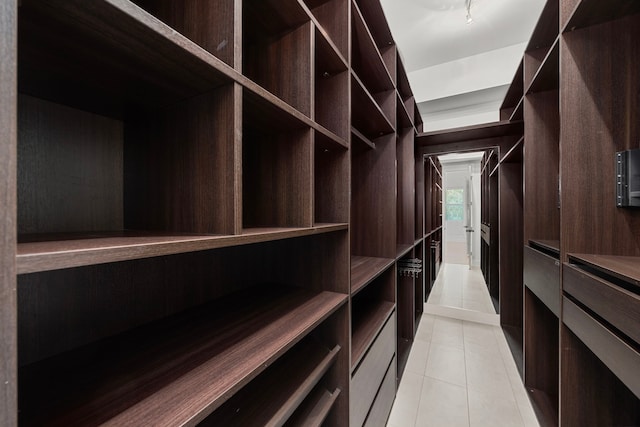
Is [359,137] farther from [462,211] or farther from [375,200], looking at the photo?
[462,211]

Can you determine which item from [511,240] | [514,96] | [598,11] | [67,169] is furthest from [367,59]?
[511,240]

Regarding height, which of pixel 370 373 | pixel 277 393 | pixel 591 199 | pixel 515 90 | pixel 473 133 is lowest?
pixel 370 373

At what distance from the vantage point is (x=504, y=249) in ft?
8.41

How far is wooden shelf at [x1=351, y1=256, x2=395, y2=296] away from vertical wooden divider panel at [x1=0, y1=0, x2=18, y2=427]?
91cm

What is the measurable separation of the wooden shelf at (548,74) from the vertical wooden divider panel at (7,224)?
1901 millimetres

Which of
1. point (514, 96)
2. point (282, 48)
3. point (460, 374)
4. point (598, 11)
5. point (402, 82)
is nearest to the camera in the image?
point (282, 48)

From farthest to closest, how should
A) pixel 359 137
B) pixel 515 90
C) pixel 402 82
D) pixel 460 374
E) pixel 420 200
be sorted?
pixel 420 200 → pixel 515 90 → pixel 402 82 → pixel 460 374 → pixel 359 137

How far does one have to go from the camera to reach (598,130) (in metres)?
1.18

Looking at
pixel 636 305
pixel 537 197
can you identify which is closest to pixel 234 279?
pixel 636 305

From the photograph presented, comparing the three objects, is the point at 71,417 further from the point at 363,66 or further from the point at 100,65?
the point at 363,66

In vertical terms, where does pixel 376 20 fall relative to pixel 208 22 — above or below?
above

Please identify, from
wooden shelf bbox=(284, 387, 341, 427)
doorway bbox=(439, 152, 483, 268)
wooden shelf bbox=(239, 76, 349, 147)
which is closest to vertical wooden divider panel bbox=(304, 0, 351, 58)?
wooden shelf bbox=(239, 76, 349, 147)

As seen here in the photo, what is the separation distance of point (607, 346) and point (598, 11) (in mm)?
1336

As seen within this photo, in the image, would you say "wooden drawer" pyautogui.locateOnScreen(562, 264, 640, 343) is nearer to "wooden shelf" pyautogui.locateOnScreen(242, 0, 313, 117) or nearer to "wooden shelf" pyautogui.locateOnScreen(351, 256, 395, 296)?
"wooden shelf" pyautogui.locateOnScreen(351, 256, 395, 296)
